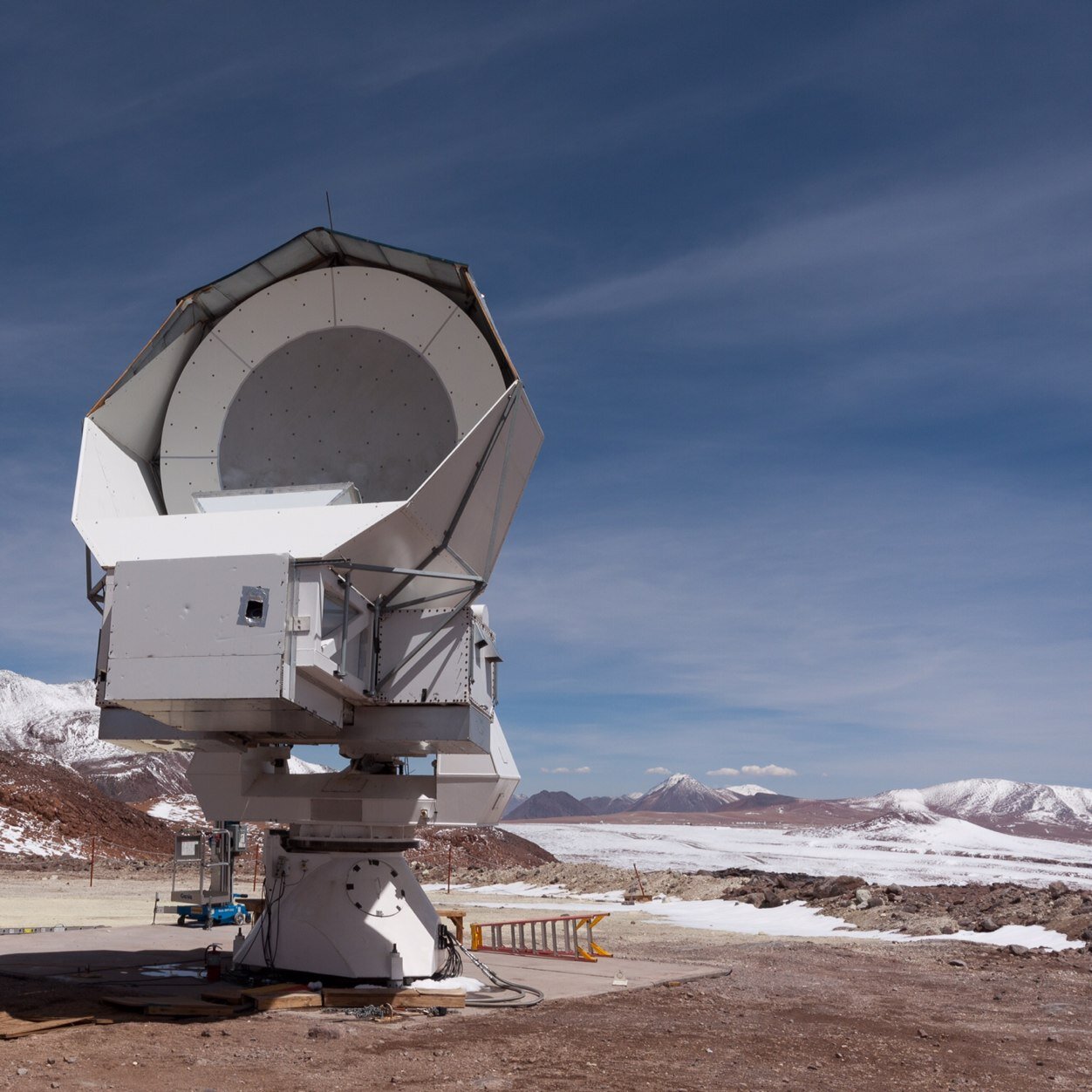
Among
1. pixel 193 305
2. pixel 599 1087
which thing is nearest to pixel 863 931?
pixel 599 1087

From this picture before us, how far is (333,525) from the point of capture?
1020cm

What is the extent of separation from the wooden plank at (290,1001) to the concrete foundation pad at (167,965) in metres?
2.08

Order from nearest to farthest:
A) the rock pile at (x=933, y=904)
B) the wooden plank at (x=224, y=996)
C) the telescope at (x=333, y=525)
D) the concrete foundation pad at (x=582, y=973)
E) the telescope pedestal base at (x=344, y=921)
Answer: the telescope at (x=333, y=525), the wooden plank at (x=224, y=996), the telescope pedestal base at (x=344, y=921), the concrete foundation pad at (x=582, y=973), the rock pile at (x=933, y=904)

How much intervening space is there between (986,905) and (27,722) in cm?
12944

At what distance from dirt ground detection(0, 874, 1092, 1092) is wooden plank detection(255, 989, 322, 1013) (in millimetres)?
252

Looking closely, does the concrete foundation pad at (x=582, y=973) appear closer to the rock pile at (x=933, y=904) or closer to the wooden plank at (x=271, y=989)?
the wooden plank at (x=271, y=989)

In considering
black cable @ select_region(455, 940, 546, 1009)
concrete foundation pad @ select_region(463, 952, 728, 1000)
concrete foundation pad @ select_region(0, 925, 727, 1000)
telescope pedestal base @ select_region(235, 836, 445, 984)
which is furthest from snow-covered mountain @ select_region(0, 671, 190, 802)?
black cable @ select_region(455, 940, 546, 1009)

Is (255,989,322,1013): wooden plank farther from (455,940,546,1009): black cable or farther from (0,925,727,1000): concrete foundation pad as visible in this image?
(0,925,727,1000): concrete foundation pad

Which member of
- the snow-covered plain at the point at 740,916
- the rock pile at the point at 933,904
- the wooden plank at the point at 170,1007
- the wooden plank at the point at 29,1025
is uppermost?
the wooden plank at the point at 29,1025

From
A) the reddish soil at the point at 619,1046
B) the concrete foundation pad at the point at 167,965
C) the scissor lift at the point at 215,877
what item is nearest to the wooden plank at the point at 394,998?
the reddish soil at the point at 619,1046

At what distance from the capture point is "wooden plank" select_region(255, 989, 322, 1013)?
11.3 m

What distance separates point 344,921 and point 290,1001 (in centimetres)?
132

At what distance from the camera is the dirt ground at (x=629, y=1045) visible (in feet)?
28.8

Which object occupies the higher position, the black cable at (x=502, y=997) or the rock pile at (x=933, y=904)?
the black cable at (x=502, y=997)
